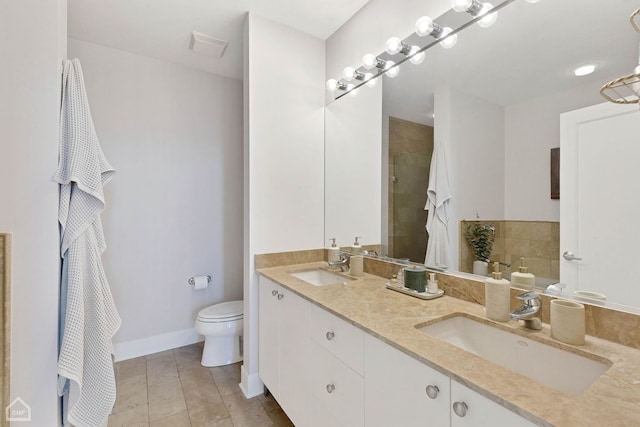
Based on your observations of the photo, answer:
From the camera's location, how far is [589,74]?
0.96m

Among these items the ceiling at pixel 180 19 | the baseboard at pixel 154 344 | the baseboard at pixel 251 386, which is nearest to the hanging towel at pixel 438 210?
the ceiling at pixel 180 19

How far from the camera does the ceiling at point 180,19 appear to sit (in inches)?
70.7

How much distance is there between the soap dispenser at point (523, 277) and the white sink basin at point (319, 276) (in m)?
0.98

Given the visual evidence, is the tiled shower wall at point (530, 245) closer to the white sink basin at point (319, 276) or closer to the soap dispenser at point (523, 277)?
the soap dispenser at point (523, 277)

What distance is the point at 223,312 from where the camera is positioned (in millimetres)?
2240

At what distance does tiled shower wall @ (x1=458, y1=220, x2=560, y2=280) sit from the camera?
1.05 meters

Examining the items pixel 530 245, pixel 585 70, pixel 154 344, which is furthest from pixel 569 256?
pixel 154 344

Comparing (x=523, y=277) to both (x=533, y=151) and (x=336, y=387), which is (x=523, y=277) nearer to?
(x=533, y=151)

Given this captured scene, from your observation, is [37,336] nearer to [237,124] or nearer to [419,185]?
[419,185]

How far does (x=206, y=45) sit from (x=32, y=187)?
169 cm

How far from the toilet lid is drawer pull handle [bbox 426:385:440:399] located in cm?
176

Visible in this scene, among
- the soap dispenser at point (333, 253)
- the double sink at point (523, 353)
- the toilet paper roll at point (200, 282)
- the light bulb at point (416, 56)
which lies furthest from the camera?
the toilet paper roll at point (200, 282)

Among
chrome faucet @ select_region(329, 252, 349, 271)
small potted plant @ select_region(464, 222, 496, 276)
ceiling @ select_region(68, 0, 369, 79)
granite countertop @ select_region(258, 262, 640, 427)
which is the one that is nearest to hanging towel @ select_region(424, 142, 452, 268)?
small potted plant @ select_region(464, 222, 496, 276)

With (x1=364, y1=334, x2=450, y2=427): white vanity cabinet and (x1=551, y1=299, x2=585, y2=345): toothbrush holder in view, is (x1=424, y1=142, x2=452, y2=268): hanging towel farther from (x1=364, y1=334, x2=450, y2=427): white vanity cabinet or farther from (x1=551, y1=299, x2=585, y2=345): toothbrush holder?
(x1=364, y1=334, x2=450, y2=427): white vanity cabinet
